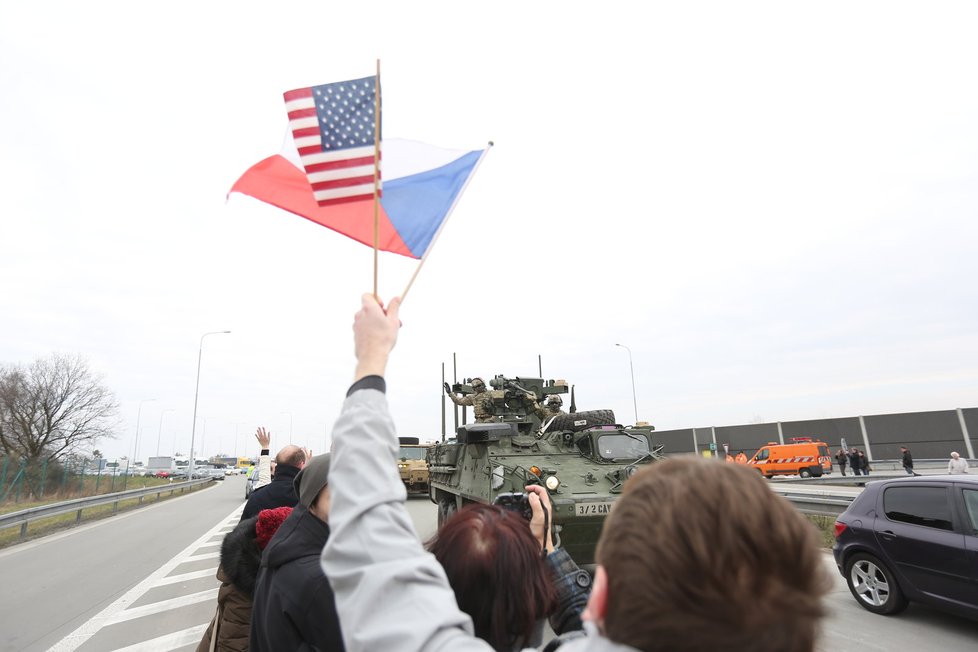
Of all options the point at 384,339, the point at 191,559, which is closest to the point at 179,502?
the point at 191,559

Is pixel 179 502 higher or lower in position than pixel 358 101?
lower

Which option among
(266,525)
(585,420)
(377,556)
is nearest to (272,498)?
(266,525)

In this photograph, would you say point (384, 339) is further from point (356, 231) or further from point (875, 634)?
point (875, 634)

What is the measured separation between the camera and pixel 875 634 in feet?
19.4

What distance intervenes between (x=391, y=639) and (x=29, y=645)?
6873 mm

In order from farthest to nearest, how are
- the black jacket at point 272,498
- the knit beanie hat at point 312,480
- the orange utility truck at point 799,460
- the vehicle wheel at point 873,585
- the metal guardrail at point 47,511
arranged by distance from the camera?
1. the orange utility truck at point 799,460
2. the metal guardrail at point 47,511
3. the vehicle wheel at point 873,585
4. the black jacket at point 272,498
5. the knit beanie hat at point 312,480

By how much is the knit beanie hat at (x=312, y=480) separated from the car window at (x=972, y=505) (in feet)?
21.4

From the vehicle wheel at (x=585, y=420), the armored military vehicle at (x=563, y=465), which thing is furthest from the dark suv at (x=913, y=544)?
the vehicle wheel at (x=585, y=420)

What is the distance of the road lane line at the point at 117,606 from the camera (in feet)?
19.1

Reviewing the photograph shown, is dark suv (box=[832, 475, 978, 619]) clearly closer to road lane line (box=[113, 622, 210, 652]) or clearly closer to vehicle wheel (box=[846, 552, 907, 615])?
vehicle wheel (box=[846, 552, 907, 615])

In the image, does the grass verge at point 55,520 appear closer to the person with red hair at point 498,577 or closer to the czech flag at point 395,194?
the czech flag at point 395,194

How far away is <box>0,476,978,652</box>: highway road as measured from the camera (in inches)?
228

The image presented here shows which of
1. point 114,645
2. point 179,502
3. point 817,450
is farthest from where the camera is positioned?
point 817,450

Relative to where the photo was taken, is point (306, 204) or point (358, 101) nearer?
point (358, 101)
